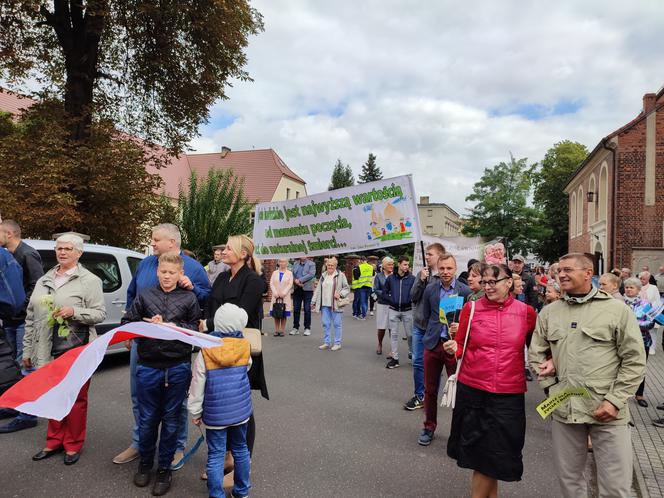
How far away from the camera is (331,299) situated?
9.83 m

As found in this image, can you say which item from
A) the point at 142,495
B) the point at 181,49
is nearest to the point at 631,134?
the point at 181,49

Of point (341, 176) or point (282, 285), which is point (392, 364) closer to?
point (282, 285)

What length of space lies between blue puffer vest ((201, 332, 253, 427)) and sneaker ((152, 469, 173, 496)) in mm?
753

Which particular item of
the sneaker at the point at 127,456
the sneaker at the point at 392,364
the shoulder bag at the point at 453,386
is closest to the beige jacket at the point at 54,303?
the sneaker at the point at 127,456

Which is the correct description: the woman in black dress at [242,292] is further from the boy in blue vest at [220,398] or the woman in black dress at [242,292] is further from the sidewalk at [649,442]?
the sidewalk at [649,442]

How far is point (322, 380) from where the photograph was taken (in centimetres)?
721

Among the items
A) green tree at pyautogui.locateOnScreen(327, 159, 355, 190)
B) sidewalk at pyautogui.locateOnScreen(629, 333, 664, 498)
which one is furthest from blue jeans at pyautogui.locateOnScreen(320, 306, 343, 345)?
green tree at pyautogui.locateOnScreen(327, 159, 355, 190)

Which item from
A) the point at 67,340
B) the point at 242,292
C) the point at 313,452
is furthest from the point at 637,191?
the point at 67,340

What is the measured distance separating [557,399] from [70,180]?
41.8ft

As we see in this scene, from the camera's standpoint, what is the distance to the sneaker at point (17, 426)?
15.6ft

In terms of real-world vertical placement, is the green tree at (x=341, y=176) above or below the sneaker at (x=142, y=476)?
above

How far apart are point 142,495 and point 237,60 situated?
46.0 ft

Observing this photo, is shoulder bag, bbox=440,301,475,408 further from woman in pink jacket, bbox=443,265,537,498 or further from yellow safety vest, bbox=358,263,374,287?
yellow safety vest, bbox=358,263,374,287

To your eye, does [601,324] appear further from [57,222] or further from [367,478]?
[57,222]
